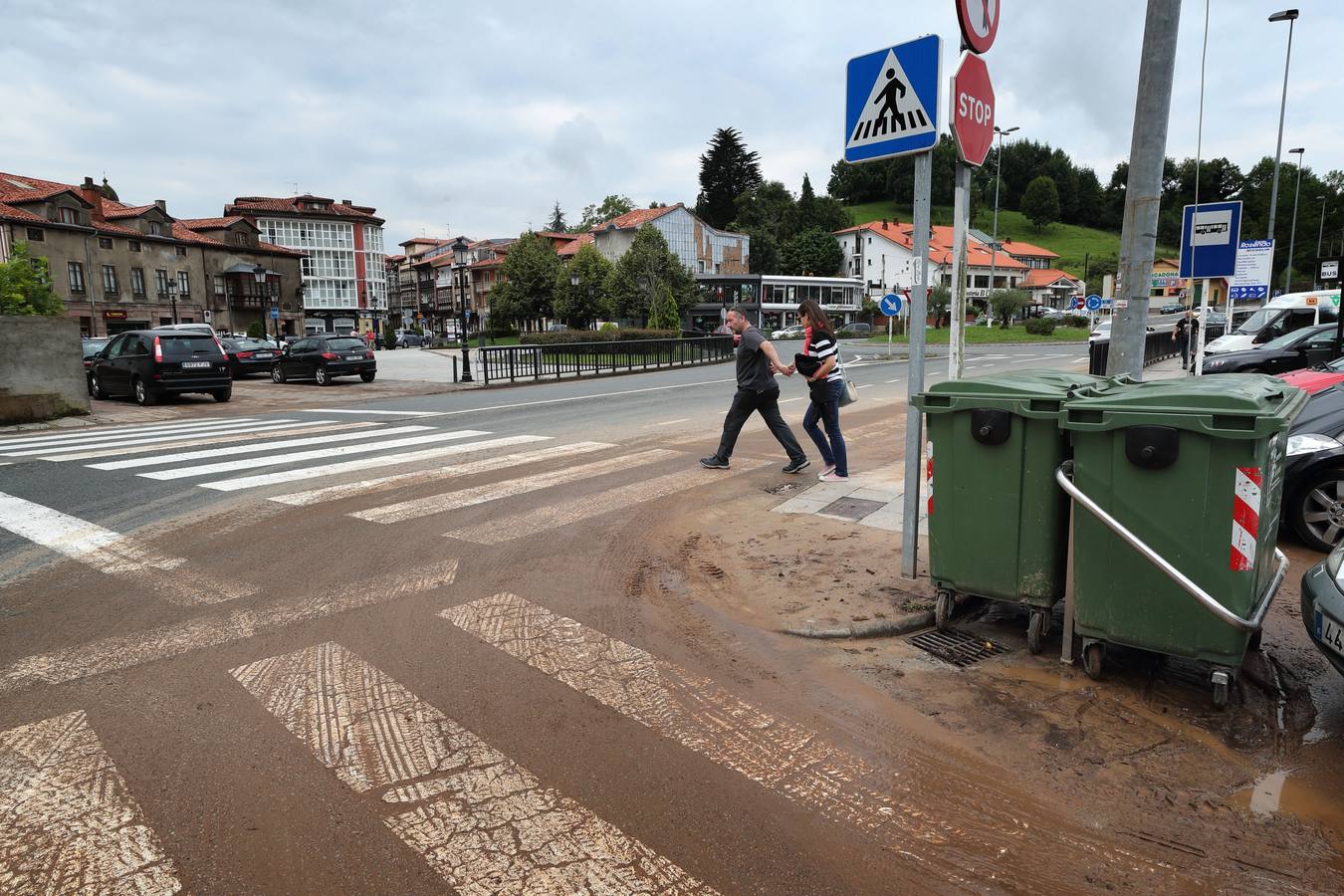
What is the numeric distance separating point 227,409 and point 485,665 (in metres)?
15.8

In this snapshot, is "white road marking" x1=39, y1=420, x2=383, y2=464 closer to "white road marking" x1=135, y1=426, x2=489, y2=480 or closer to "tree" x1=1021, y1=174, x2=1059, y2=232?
"white road marking" x1=135, y1=426, x2=489, y2=480

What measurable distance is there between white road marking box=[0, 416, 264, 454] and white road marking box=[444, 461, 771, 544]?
778cm

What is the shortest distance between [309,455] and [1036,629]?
8.69 m

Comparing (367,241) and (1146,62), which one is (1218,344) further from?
(367,241)

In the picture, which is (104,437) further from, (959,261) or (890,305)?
(890,305)

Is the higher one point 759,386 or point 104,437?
point 759,386

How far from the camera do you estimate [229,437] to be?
1181 centimetres

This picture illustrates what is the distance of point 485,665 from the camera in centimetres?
400

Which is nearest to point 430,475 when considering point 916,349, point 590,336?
point 916,349

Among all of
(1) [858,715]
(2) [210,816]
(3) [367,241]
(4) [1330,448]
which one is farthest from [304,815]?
(3) [367,241]

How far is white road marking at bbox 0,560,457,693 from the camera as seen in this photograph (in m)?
3.96

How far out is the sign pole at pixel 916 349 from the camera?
481 centimetres

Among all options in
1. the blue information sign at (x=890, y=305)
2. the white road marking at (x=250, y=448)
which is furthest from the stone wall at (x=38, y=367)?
the blue information sign at (x=890, y=305)

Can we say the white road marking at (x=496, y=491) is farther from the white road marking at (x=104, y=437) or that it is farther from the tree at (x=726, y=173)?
the tree at (x=726, y=173)
